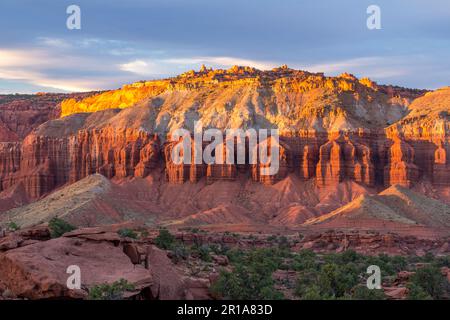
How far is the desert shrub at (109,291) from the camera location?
31.4 m

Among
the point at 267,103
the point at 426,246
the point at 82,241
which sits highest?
the point at 267,103

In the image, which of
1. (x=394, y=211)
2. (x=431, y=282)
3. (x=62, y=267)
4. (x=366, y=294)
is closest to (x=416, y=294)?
(x=366, y=294)

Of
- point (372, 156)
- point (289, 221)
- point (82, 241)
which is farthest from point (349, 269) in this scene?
point (372, 156)

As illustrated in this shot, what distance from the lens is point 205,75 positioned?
158875 millimetres

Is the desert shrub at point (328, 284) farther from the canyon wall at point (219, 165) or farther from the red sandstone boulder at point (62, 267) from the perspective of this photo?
the canyon wall at point (219, 165)

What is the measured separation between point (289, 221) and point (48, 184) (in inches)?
1605

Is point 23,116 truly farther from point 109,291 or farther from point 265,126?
point 109,291

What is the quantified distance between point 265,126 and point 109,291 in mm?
98536

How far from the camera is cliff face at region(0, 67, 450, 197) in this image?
4696 inches

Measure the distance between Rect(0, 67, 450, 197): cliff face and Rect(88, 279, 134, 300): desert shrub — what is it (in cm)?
8553

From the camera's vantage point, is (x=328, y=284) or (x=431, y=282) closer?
(x=328, y=284)

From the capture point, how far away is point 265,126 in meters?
129

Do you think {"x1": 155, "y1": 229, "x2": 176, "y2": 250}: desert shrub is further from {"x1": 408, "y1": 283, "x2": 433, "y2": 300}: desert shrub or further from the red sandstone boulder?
{"x1": 408, "y1": 283, "x2": 433, "y2": 300}: desert shrub
